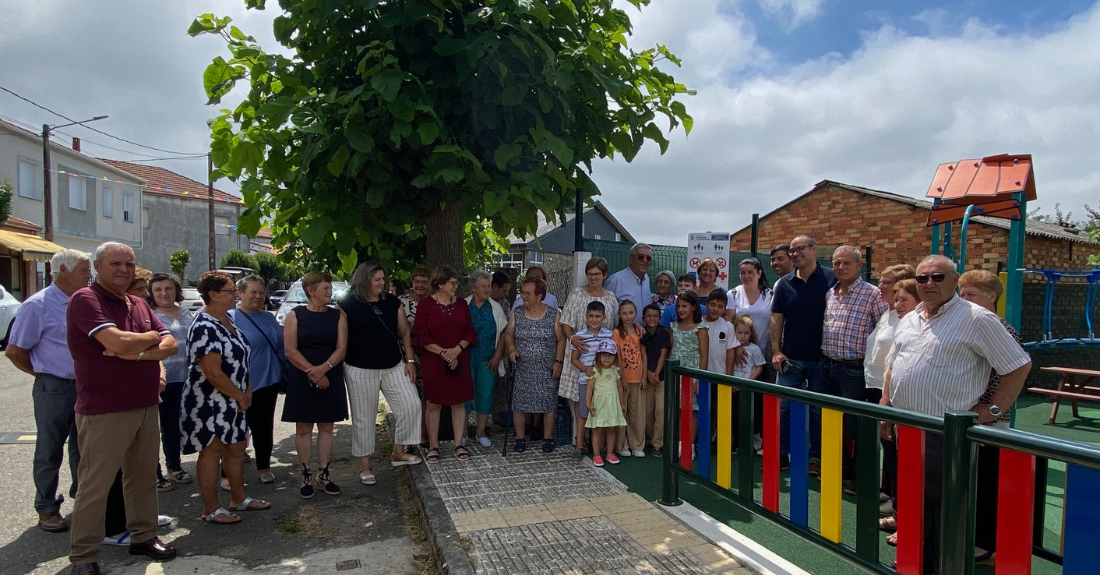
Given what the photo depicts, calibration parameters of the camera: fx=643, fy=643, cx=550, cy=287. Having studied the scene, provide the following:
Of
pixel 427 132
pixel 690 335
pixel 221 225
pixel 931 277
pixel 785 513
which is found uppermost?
pixel 221 225

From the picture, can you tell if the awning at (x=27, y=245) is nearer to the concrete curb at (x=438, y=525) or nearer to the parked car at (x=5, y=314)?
the parked car at (x=5, y=314)

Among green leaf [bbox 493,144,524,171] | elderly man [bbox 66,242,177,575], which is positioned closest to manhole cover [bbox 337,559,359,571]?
elderly man [bbox 66,242,177,575]

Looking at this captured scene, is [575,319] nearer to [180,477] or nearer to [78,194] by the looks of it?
[180,477]

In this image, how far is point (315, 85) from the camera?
494cm

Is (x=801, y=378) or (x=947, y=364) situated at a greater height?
(x=947, y=364)

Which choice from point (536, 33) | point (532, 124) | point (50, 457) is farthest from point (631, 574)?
point (50, 457)

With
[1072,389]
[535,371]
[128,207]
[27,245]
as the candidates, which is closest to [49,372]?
[535,371]

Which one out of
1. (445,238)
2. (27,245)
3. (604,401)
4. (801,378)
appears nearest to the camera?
(801,378)

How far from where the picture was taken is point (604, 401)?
222 inches

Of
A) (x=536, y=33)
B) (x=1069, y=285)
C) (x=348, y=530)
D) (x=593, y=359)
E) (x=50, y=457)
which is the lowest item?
(x=348, y=530)

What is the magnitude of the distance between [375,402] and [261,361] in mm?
998

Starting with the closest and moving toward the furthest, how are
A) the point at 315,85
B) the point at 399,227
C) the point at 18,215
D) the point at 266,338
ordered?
the point at 315,85
the point at 266,338
the point at 399,227
the point at 18,215

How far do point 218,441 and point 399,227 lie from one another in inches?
91.1

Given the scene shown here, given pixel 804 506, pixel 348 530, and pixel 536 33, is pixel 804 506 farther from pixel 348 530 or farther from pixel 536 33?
pixel 536 33
